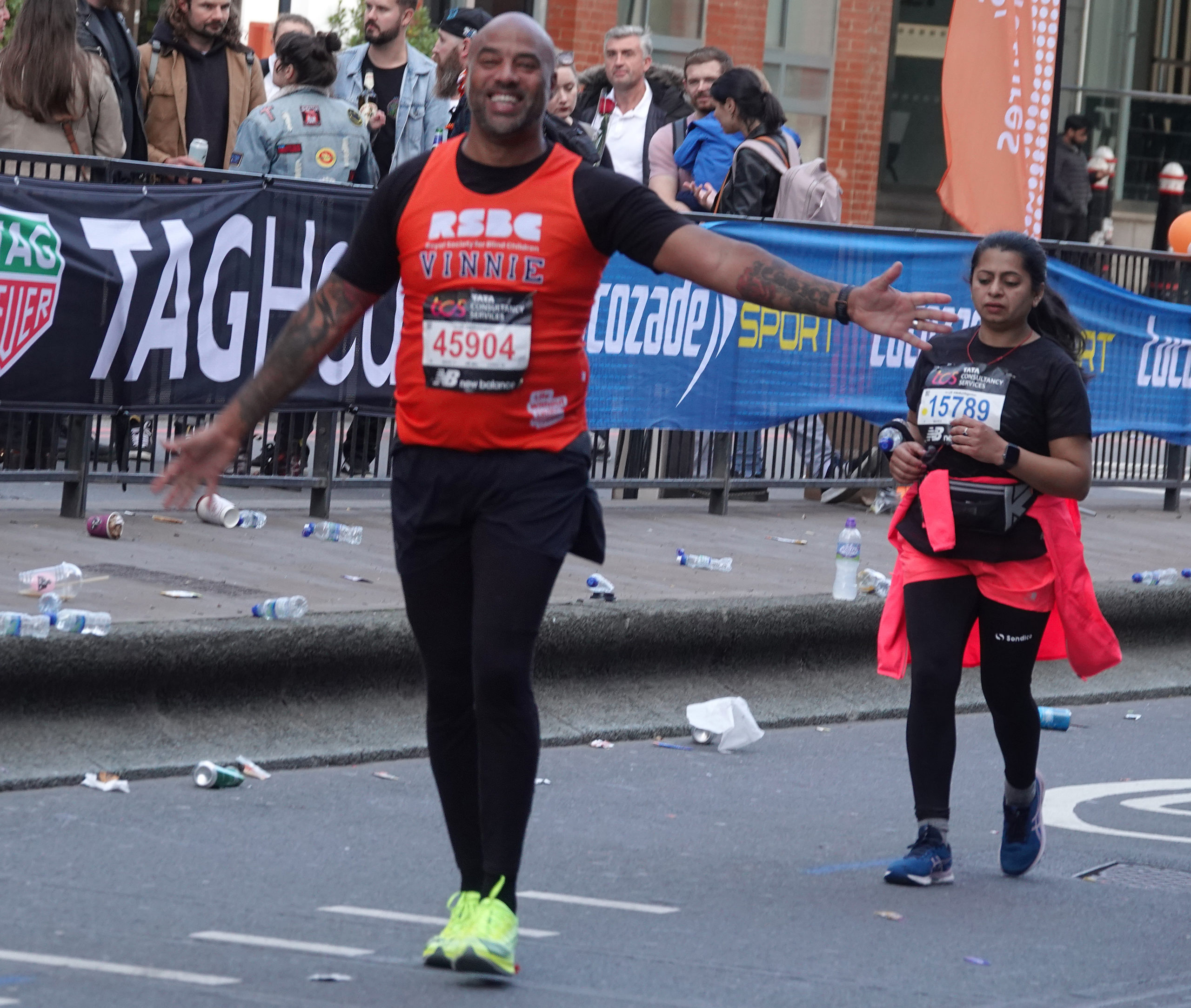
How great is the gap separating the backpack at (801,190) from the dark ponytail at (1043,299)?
17.1ft

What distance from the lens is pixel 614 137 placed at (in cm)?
1221

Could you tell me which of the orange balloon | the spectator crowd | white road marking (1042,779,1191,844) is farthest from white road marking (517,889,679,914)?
the orange balloon

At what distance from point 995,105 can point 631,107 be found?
2107mm

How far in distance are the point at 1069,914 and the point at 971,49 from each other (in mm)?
7818

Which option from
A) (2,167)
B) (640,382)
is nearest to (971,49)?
(640,382)

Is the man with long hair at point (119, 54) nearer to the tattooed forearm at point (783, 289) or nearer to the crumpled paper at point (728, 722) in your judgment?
the crumpled paper at point (728, 722)

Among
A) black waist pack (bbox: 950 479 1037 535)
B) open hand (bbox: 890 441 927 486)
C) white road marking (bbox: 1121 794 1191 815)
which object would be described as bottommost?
white road marking (bbox: 1121 794 1191 815)

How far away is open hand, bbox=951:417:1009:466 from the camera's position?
575cm

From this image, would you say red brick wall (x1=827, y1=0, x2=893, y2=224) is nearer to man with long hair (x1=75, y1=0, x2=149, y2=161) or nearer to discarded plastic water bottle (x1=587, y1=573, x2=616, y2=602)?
man with long hair (x1=75, y1=0, x2=149, y2=161)

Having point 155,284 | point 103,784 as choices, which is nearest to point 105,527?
point 155,284

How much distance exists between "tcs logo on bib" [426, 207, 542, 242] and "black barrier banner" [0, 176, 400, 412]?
414cm

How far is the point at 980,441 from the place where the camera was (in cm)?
575

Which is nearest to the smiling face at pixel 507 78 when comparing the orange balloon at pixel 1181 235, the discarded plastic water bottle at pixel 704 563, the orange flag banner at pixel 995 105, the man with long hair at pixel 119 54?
the discarded plastic water bottle at pixel 704 563

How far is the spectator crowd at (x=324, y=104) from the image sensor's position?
9.65m
